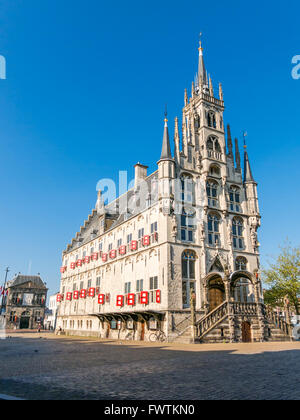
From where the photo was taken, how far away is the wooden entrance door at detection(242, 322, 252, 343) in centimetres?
2605

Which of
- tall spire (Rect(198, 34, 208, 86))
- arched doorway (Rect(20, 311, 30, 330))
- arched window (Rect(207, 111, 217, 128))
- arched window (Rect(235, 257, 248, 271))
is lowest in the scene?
arched doorway (Rect(20, 311, 30, 330))

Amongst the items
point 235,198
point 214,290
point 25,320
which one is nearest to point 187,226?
point 214,290

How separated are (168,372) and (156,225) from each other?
20.9 metres

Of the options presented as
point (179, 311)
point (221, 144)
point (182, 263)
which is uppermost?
point (221, 144)

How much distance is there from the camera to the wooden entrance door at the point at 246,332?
2605 cm

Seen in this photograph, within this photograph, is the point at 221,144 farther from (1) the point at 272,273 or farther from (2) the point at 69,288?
(2) the point at 69,288

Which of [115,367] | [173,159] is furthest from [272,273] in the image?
[115,367]

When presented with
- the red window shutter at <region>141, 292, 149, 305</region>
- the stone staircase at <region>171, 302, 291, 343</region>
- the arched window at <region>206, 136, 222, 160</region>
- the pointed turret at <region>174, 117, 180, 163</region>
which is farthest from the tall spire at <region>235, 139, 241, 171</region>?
the red window shutter at <region>141, 292, 149, 305</region>

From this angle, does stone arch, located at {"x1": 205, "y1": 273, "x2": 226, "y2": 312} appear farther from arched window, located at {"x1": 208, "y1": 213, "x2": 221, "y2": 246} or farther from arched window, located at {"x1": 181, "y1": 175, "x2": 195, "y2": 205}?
arched window, located at {"x1": 181, "y1": 175, "x2": 195, "y2": 205}

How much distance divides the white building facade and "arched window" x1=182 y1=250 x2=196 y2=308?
0.09 m

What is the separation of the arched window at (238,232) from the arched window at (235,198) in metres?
1.17

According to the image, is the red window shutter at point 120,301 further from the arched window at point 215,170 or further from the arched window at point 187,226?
the arched window at point 215,170

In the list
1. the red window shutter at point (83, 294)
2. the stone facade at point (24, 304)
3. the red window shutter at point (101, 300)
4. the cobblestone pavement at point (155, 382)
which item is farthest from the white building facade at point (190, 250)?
the stone facade at point (24, 304)
